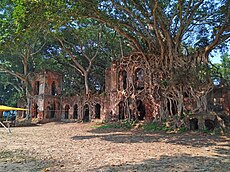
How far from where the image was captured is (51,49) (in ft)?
83.2

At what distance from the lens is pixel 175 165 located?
443cm

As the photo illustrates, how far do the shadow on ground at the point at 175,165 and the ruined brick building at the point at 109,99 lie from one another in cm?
1008

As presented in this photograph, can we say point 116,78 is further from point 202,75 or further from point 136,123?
point 202,75

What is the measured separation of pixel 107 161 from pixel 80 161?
662mm

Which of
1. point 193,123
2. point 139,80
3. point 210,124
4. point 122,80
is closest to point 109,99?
point 122,80

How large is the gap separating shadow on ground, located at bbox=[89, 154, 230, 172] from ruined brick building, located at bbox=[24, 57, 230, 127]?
10.1 metres

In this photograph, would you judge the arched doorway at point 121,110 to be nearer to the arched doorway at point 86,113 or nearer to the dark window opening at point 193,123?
the arched doorway at point 86,113

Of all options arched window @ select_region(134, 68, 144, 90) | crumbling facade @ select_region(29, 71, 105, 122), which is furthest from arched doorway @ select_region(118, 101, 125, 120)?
crumbling facade @ select_region(29, 71, 105, 122)

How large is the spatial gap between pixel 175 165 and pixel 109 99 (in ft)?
53.6

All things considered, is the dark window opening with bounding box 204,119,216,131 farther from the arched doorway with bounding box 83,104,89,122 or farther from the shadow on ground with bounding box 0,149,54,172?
the arched doorway with bounding box 83,104,89,122

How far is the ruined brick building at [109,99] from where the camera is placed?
16.8 metres

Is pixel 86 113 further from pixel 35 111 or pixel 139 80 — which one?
pixel 139 80

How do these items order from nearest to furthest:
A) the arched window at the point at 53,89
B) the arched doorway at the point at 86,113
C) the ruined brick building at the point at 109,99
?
1. the ruined brick building at the point at 109,99
2. the arched doorway at the point at 86,113
3. the arched window at the point at 53,89

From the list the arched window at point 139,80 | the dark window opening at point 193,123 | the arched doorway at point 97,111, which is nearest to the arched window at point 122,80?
the arched window at point 139,80
